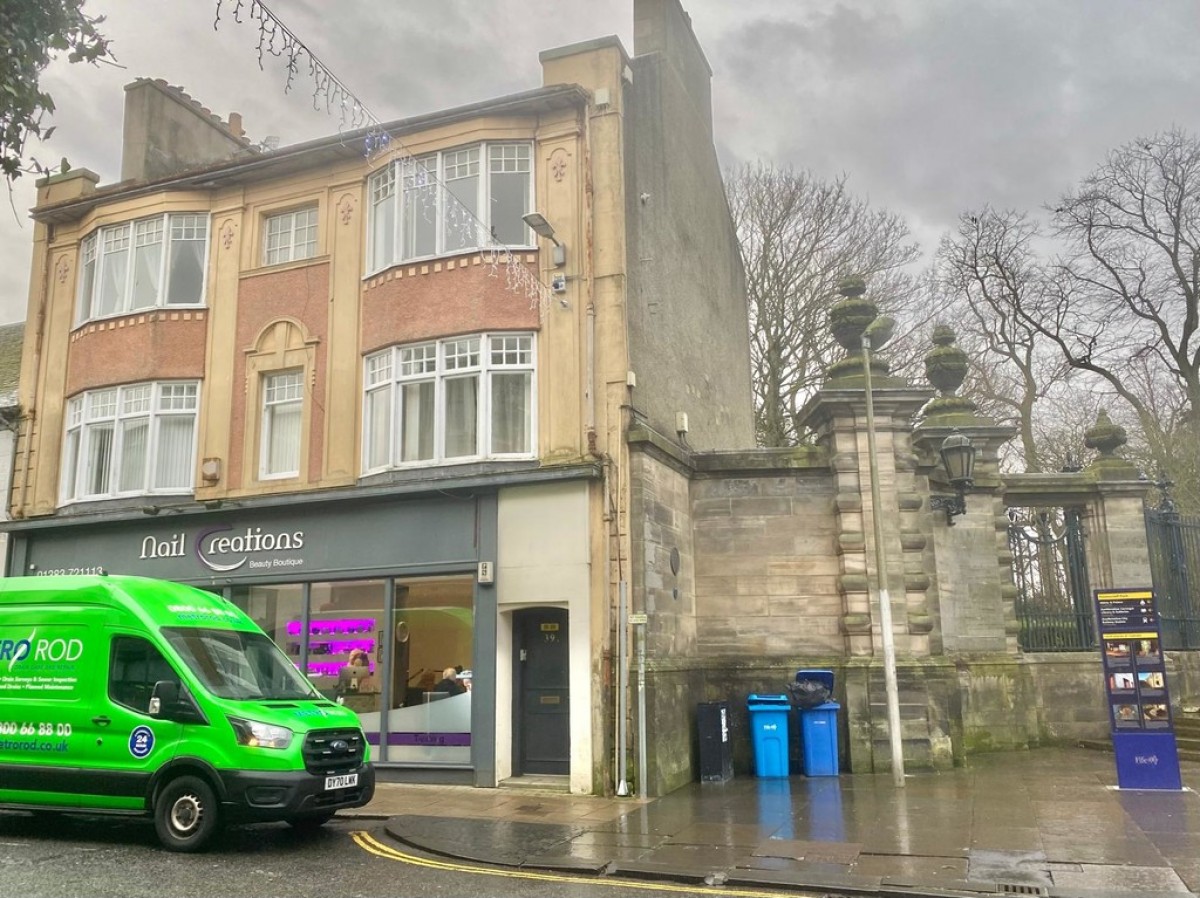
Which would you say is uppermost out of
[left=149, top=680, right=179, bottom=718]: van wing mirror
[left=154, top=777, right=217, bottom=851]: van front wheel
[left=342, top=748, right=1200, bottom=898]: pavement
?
[left=149, top=680, right=179, bottom=718]: van wing mirror

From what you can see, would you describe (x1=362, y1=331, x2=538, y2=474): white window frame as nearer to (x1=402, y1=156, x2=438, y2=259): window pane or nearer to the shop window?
(x1=402, y1=156, x2=438, y2=259): window pane

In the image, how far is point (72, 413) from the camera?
17.7m

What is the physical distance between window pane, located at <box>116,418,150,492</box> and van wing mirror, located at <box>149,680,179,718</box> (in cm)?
861

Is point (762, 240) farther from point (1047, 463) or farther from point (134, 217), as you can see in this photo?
point (134, 217)

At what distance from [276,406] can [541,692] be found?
6735 millimetres

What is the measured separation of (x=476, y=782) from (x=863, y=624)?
5855 mm

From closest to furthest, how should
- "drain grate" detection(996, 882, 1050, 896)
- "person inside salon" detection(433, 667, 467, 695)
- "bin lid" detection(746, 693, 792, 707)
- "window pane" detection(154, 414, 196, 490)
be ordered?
"drain grate" detection(996, 882, 1050, 896), "bin lid" detection(746, 693, 792, 707), "person inside salon" detection(433, 667, 467, 695), "window pane" detection(154, 414, 196, 490)

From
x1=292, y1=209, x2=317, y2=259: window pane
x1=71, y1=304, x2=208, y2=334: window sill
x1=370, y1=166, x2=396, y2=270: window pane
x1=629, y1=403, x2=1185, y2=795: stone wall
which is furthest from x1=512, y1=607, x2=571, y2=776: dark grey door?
x1=71, y1=304, x2=208, y2=334: window sill

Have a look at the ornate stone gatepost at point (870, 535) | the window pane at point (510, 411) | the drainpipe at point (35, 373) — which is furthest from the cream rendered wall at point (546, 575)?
the drainpipe at point (35, 373)

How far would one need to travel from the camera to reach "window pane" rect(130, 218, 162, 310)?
17.3m

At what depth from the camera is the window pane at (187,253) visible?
17.2m

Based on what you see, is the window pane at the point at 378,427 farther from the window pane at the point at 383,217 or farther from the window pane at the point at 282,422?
the window pane at the point at 383,217

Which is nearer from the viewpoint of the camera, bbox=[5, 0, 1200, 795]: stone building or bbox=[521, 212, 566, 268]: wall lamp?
bbox=[521, 212, 566, 268]: wall lamp

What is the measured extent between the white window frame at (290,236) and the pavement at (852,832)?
9.01m
